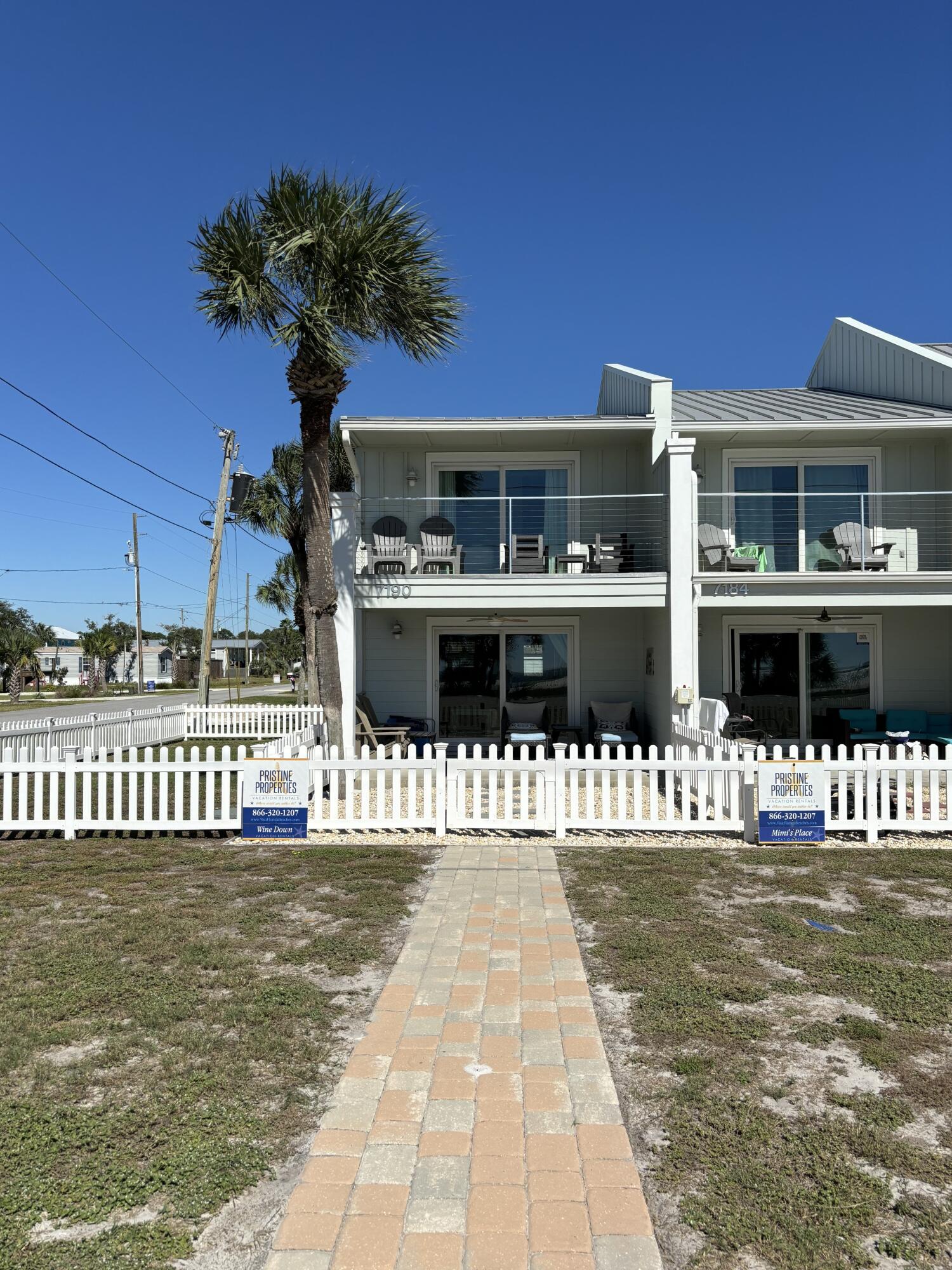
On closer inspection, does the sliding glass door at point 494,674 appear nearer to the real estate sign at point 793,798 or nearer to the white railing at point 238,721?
the white railing at point 238,721

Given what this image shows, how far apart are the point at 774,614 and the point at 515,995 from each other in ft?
37.2

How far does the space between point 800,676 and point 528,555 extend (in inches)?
223

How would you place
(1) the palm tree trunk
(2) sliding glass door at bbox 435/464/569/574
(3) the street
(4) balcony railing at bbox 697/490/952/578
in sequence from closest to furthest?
1. (1) the palm tree trunk
2. (4) balcony railing at bbox 697/490/952/578
3. (2) sliding glass door at bbox 435/464/569/574
4. (3) the street

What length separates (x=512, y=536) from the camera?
42.0 ft

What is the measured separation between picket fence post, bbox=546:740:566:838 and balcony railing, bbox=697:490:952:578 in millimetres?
6312

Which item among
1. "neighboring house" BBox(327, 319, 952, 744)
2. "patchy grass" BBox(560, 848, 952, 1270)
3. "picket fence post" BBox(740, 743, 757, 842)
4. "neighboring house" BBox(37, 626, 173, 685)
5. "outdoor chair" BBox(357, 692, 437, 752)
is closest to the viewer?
"patchy grass" BBox(560, 848, 952, 1270)

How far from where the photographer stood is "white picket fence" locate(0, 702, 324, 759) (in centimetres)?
1388

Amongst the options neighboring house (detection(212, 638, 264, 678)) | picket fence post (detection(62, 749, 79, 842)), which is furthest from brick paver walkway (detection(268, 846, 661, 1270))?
neighboring house (detection(212, 638, 264, 678))

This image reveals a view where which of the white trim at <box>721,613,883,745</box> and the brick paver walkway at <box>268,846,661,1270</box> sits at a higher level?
the white trim at <box>721,613,883,745</box>

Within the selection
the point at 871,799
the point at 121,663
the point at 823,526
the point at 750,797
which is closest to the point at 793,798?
the point at 750,797

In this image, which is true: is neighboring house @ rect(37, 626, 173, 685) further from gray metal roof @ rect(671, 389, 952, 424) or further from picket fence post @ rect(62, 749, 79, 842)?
picket fence post @ rect(62, 749, 79, 842)

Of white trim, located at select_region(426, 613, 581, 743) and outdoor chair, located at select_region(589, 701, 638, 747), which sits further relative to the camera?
white trim, located at select_region(426, 613, 581, 743)

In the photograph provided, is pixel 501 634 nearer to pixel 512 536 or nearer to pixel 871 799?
pixel 512 536

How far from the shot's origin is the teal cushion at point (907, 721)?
13305 mm
